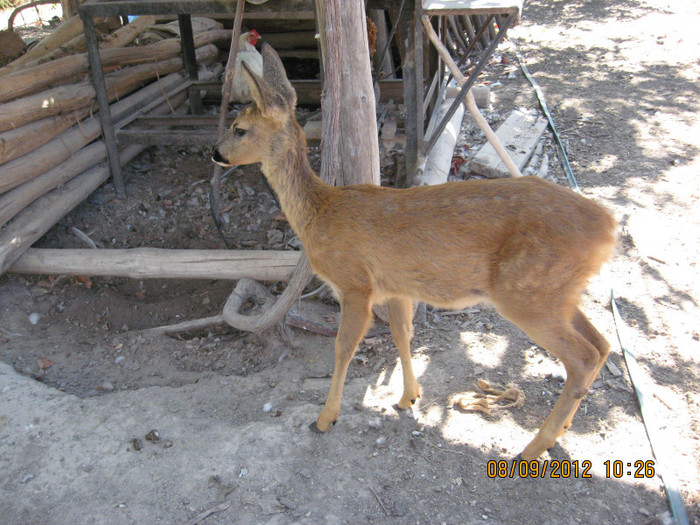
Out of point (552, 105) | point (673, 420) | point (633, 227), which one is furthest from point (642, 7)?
point (673, 420)

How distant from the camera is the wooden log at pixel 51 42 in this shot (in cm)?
695

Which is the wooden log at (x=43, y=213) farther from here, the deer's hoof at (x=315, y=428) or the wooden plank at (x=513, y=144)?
the wooden plank at (x=513, y=144)

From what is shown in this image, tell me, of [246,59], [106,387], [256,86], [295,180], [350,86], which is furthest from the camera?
[246,59]

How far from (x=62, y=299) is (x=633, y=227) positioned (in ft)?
19.8

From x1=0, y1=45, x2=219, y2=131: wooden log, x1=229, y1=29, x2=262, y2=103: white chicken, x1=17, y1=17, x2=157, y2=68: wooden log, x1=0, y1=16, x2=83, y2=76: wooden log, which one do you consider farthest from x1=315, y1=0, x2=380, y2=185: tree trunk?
x1=0, y1=16, x2=83, y2=76: wooden log

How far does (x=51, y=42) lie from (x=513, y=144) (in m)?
6.20

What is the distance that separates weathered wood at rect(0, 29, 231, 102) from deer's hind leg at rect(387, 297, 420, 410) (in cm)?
467

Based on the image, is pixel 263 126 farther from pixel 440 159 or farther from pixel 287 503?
pixel 440 159

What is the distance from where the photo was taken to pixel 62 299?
6.06 metres

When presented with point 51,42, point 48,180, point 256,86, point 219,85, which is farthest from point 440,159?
point 51,42

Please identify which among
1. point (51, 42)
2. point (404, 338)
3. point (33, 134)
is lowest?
point (404, 338)

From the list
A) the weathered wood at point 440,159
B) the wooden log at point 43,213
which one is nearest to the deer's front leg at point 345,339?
the weathered wood at point 440,159

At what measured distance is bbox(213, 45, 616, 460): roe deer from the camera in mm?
3447

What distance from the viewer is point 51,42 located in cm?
745
